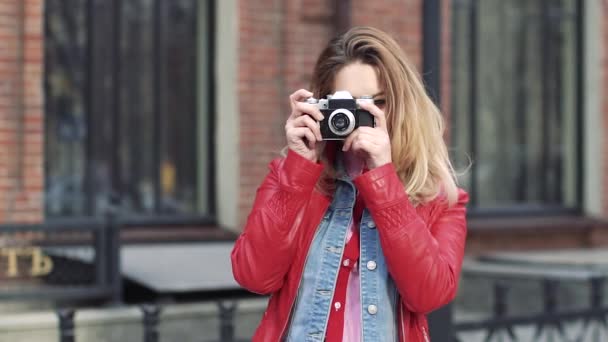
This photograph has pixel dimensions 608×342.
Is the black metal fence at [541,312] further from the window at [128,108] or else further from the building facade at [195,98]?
the window at [128,108]

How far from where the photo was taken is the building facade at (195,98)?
674 centimetres

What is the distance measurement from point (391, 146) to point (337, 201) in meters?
0.20

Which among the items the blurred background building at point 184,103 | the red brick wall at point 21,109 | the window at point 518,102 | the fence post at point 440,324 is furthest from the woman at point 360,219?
the window at point 518,102

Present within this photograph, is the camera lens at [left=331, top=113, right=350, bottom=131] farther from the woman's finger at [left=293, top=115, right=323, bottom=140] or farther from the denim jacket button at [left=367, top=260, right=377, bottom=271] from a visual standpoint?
the denim jacket button at [left=367, top=260, right=377, bottom=271]

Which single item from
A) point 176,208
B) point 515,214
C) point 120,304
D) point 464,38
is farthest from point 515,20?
point 120,304

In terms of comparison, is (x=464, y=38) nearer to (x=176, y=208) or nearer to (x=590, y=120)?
(x=590, y=120)

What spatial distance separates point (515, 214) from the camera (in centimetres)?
916

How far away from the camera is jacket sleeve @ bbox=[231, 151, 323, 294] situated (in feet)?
8.19

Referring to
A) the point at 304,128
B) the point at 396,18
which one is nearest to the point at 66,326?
the point at 304,128

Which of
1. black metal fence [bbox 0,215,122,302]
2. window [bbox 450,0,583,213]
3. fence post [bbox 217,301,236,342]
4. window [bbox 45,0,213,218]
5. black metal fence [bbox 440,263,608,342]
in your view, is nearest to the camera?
fence post [bbox 217,301,236,342]

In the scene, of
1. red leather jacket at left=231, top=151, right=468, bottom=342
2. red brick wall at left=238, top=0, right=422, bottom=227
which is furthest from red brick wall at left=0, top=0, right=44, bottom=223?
red leather jacket at left=231, top=151, right=468, bottom=342

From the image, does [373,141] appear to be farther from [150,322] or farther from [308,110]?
[150,322]

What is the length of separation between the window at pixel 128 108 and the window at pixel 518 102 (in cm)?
244

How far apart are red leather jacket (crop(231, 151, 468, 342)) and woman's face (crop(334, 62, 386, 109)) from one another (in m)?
0.20
